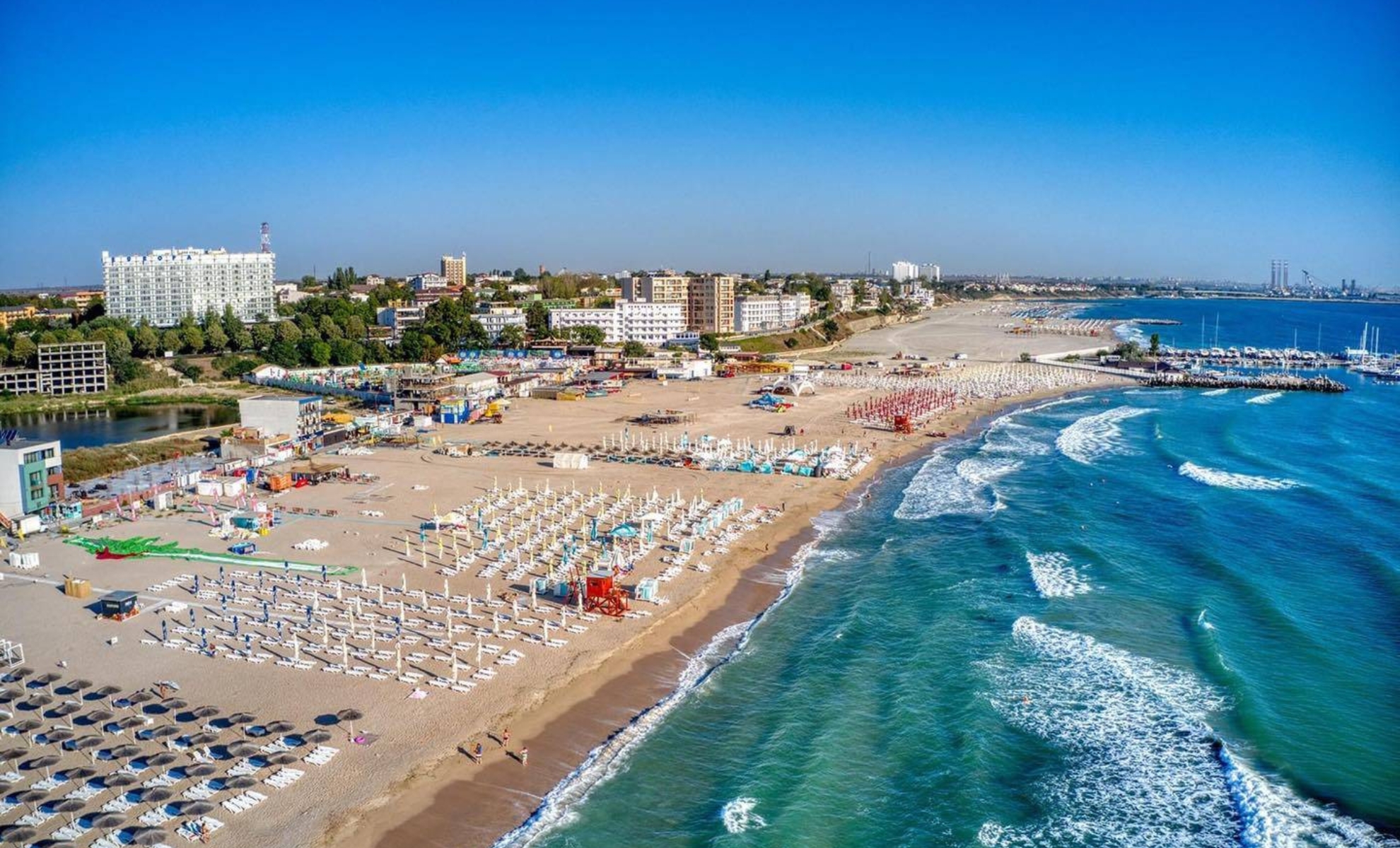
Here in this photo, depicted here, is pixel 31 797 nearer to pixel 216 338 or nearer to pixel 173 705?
pixel 173 705

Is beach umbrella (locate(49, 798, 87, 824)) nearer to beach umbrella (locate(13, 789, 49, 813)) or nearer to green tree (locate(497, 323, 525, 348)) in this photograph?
beach umbrella (locate(13, 789, 49, 813))

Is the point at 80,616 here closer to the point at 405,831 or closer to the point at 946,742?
the point at 405,831

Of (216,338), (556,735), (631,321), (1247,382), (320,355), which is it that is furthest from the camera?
(631,321)

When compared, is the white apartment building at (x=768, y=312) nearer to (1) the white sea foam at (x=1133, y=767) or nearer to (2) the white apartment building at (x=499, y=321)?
(2) the white apartment building at (x=499, y=321)

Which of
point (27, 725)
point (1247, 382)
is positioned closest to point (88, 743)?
point (27, 725)

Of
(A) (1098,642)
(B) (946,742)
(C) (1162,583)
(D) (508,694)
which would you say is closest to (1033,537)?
(C) (1162,583)

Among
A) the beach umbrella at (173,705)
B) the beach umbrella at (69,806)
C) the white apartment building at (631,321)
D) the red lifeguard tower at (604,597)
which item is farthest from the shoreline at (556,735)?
the white apartment building at (631,321)

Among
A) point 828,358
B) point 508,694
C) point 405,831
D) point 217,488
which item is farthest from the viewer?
point 828,358

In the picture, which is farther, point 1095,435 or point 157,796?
point 1095,435
